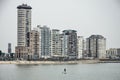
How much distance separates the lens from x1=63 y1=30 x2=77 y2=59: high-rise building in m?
34.8

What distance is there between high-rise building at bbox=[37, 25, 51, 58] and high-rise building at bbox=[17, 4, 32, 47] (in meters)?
1.26

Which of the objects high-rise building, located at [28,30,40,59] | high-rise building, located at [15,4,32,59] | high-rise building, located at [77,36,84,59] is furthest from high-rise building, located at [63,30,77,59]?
high-rise building, located at [15,4,32,59]

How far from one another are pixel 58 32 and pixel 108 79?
22.1 m

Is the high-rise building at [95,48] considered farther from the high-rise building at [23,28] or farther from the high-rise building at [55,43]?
the high-rise building at [23,28]

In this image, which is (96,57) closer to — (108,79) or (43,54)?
(43,54)

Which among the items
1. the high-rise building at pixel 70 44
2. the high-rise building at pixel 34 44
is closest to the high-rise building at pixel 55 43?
the high-rise building at pixel 70 44

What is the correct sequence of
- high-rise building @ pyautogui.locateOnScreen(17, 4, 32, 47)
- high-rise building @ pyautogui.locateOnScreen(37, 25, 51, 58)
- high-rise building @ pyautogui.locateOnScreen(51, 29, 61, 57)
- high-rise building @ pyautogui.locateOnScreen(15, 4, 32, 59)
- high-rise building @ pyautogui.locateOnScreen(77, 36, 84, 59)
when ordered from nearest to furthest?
high-rise building @ pyautogui.locateOnScreen(15, 4, 32, 59) < high-rise building @ pyautogui.locateOnScreen(37, 25, 51, 58) < high-rise building @ pyautogui.locateOnScreen(17, 4, 32, 47) < high-rise building @ pyautogui.locateOnScreen(51, 29, 61, 57) < high-rise building @ pyautogui.locateOnScreen(77, 36, 84, 59)

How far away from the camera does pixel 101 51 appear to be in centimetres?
3712

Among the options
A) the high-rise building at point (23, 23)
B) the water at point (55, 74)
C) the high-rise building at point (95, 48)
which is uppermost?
the high-rise building at point (23, 23)

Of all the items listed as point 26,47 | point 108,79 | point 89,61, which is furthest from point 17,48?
point 108,79

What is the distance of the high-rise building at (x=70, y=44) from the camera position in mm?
34812

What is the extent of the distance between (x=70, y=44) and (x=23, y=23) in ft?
15.0

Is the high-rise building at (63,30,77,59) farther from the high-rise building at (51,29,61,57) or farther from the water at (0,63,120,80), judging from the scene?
the water at (0,63,120,80)

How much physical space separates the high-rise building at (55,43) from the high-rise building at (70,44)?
71cm
